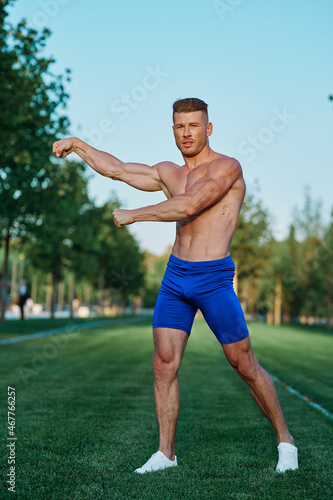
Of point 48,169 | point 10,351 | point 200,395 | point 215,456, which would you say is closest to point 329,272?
point 48,169

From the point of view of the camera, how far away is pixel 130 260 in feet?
183

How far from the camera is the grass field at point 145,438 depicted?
11.0 feet

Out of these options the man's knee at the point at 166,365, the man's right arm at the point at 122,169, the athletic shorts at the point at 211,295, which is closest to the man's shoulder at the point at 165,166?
the man's right arm at the point at 122,169

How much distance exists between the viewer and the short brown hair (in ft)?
12.9

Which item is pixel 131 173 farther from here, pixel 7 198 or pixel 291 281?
pixel 291 281

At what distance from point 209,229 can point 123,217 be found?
74 cm

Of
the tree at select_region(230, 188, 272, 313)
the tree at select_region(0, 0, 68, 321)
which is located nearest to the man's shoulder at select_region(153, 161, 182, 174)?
the tree at select_region(0, 0, 68, 321)

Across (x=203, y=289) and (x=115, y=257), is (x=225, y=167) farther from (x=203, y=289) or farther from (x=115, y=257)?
(x=115, y=257)

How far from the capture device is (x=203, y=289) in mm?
3842

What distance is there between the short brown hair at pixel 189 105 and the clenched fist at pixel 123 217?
3.05ft

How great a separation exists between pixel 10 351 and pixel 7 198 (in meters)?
5.94

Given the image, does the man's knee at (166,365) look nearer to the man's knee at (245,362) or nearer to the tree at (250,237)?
the man's knee at (245,362)

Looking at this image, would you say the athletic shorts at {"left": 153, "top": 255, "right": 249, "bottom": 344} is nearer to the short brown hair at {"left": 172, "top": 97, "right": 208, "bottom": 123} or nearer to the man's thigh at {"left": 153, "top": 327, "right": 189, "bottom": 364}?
the man's thigh at {"left": 153, "top": 327, "right": 189, "bottom": 364}

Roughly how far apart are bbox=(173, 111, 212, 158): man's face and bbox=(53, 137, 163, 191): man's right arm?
14.9 inches
